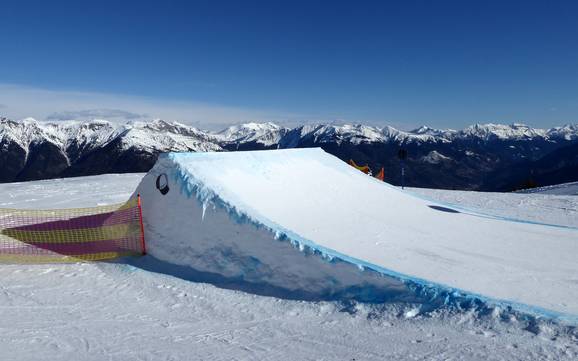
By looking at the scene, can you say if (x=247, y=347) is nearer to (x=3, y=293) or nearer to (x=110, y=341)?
(x=110, y=341)

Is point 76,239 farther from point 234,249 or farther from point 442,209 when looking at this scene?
point 442,209

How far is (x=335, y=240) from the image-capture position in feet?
25.0

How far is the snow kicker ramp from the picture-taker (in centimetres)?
575

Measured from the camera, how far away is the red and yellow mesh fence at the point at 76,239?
8281 millimetres

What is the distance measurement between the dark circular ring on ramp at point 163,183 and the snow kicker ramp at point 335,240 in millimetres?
24

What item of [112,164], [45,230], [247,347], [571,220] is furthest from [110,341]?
[112,164]

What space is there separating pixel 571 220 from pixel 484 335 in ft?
36.2

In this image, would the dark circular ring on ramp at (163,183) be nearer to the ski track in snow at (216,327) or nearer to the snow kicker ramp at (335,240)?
the snow kicker ramp at (335,240)

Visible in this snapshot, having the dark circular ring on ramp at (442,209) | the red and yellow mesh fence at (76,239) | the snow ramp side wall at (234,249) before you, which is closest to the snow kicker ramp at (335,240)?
the snow ramp side wall at (234,249)

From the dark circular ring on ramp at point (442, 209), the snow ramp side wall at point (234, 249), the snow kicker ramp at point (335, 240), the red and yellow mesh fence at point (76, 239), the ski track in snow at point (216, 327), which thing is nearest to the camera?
the ski track in snow at point (216, 327)

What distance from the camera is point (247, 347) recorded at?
459 cm

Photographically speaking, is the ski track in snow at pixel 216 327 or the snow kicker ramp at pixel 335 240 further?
the snow kicker ramp at pixel 335 240

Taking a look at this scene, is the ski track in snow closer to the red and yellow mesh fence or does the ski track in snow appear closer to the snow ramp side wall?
the snow ramp side wall

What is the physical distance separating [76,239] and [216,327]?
565 centimetres
